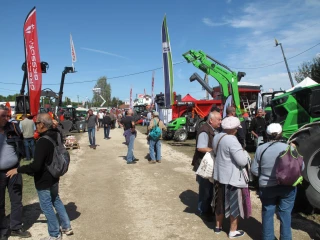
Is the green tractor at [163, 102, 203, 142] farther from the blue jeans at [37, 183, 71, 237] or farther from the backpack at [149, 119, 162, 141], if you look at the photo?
the blue jeans at [37, 183, 71, 237]

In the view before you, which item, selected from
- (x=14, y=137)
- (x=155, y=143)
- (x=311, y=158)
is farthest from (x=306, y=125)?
(x=155, y=143)

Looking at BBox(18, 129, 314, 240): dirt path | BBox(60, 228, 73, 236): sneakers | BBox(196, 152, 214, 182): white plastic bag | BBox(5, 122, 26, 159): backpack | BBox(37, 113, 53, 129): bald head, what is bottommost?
BBox(18, 129, 314, 240): dirt path

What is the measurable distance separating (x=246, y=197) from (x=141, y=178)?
3942 millimetres

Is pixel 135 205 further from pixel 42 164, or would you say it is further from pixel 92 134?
pixel 92 134

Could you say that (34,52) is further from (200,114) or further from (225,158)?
(200,114)

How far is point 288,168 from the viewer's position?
3.10m

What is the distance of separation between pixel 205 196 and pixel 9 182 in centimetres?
290

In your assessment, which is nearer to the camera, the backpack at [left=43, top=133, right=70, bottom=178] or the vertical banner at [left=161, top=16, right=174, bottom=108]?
the backpack at [left=43, top=133, right=70, bottom=178]

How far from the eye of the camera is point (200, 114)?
15648 millimetres

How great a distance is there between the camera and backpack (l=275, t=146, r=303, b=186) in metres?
3.11

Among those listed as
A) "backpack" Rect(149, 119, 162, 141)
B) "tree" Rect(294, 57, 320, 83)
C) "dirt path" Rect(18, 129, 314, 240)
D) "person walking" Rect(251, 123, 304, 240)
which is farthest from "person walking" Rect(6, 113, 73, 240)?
→ "tree" Rect(294, 57, 320, 83)

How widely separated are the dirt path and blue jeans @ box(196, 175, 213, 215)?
7.8 inches

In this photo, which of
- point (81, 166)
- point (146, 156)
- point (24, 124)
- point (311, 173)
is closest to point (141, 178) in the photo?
point (81, 166)

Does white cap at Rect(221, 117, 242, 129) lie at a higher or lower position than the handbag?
higher
